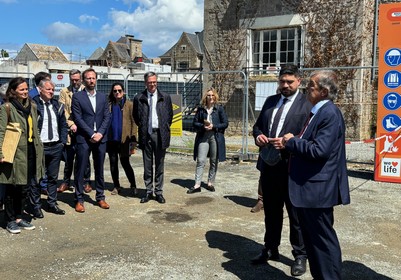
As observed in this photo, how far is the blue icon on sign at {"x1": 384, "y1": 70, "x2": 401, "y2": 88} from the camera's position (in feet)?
24.8

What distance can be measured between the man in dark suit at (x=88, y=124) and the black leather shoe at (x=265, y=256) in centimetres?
295

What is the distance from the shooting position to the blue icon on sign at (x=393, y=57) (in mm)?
7465

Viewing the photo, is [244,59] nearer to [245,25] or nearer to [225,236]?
[245,25]

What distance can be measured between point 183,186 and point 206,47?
32.8 feet

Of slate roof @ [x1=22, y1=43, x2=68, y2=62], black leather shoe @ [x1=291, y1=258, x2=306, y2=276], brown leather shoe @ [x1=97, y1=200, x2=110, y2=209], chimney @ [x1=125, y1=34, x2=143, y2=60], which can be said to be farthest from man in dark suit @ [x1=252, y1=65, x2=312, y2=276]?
chimney @ [x1=125, y1=34, x2=143, y2=60]

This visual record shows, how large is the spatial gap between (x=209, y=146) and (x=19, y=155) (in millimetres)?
3439

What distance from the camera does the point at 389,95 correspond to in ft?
25.1

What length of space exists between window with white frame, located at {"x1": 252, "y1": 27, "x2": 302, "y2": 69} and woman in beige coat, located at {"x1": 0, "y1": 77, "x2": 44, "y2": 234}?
11363 millimetres

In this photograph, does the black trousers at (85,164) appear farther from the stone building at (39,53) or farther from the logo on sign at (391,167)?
the stone building at (39,53)

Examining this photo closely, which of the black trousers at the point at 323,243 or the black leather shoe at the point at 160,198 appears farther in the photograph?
the black leather shoe at the point at 160,198

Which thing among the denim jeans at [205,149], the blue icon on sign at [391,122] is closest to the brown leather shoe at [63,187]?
the denim jeans at [205,149]

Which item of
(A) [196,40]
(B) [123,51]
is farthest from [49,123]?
(B) [123,51]

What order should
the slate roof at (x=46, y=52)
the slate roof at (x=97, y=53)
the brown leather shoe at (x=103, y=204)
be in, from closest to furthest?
the brown leather shoe at (x=103, y=204) → the slate roof at (x=46, y=52) → the slate roof at (x=97, y=53)

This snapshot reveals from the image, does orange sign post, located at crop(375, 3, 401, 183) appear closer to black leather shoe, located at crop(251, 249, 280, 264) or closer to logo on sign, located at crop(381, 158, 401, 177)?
logo on sign, located at crop(381, 158, 401, 177)
